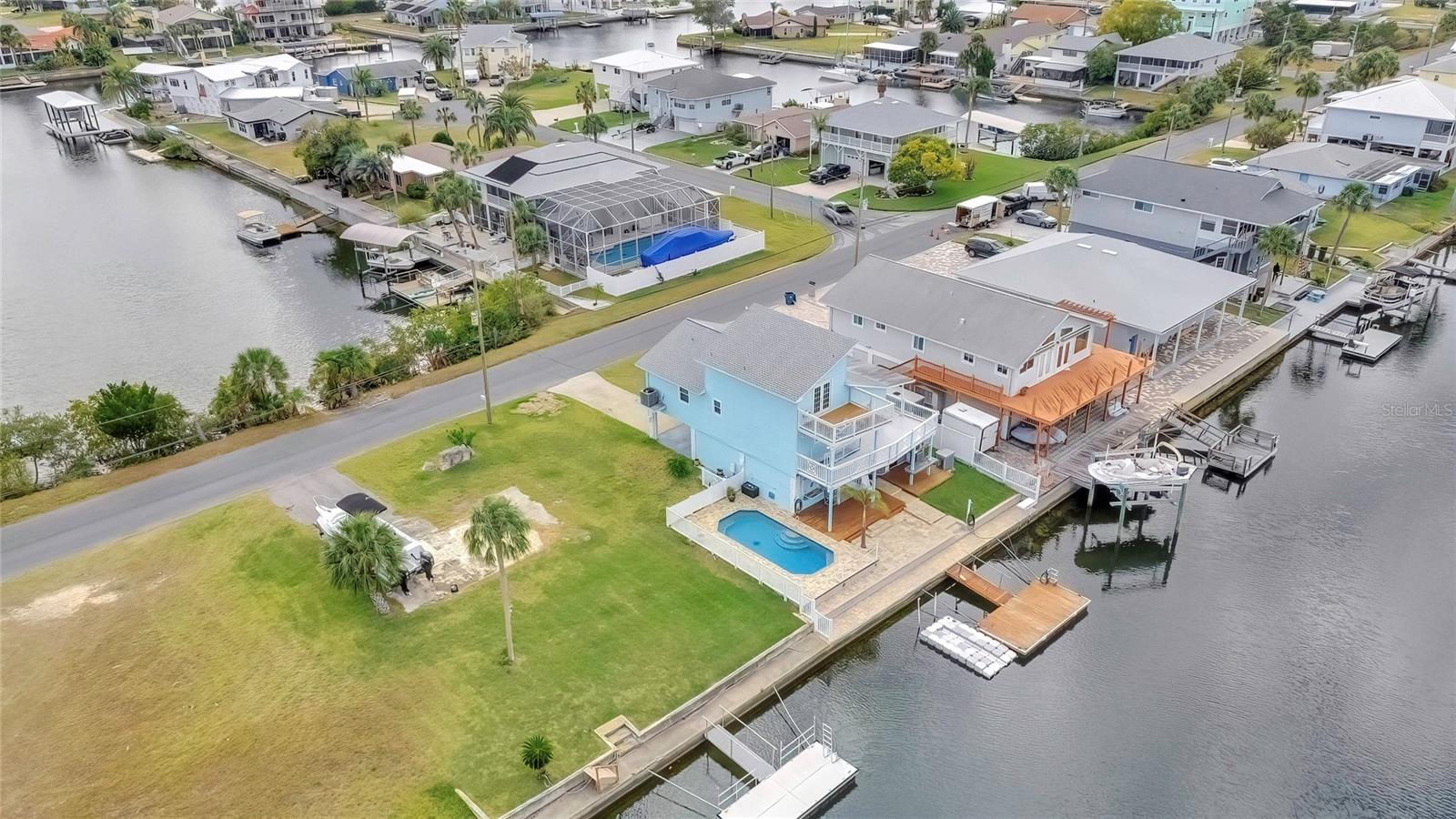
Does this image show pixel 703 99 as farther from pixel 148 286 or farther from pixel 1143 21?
pixel 1143 21

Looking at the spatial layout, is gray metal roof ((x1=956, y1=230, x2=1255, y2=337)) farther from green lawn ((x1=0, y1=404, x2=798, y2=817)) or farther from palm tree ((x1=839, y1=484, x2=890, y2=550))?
green lawn ((x1=0, y1=404, x2=798, y2=817))

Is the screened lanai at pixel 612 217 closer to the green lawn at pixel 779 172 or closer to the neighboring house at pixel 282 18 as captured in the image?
the green lawn at pixel 779 172

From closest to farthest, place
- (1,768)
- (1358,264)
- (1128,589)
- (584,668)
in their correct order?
(1,768) < (584,668) < (1128,589) < (1358,264)

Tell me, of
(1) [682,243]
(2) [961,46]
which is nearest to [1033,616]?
(1) [682,243]

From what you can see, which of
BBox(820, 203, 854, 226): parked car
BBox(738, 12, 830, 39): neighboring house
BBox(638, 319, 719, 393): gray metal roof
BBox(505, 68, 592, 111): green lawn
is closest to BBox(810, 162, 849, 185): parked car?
BBox(820, 203, 854, 226): parked car

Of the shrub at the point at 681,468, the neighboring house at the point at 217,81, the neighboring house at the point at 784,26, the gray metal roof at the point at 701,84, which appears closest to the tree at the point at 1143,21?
the neighboring house at the point at 784,26

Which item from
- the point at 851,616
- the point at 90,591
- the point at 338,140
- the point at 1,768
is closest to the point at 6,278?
the point at 338,140

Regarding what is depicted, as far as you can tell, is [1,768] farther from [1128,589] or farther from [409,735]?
[1128,589]
